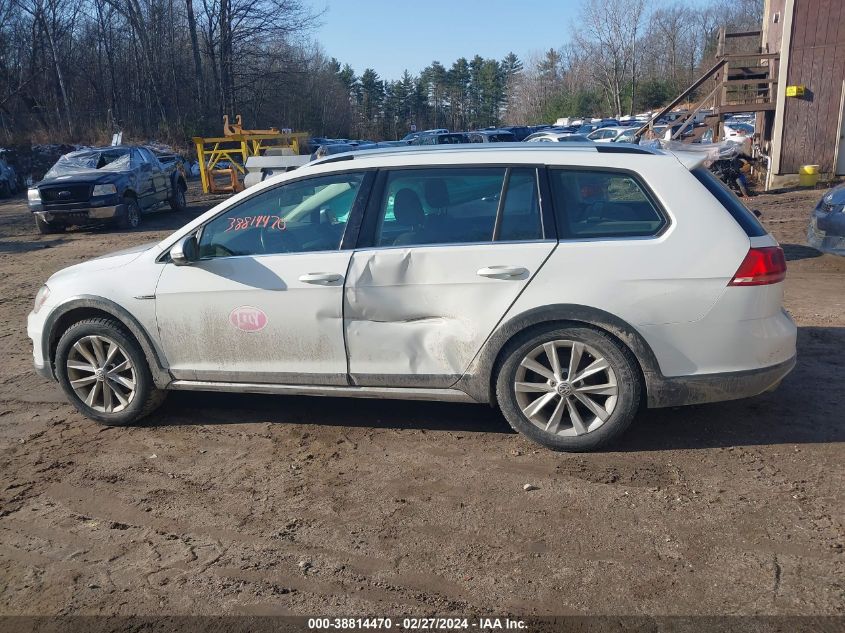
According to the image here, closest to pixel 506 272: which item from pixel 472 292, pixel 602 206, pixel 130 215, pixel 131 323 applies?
pixel 472 292

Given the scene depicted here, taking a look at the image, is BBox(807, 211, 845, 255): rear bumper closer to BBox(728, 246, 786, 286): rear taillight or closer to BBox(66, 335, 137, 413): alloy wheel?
BBox(728, 246, 786, 286): rear taillight

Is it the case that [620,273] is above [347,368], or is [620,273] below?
above

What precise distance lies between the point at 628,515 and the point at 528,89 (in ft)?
277

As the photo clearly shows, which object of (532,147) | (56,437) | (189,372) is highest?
(532,147)

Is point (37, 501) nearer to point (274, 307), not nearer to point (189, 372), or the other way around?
point (189, 372)

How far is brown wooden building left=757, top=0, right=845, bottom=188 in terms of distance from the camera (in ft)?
56.1

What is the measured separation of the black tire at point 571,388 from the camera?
13.6 ft

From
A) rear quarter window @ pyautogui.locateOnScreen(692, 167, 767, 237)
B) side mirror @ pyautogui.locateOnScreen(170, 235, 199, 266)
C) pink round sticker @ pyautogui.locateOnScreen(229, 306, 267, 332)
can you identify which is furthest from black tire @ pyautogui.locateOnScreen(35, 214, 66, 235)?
rear quarter window @ pyautogui.locateOnScreen(692, 167, 767, 237)

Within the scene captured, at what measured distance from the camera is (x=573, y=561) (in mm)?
3311

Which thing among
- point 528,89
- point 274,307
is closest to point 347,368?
point 274,307

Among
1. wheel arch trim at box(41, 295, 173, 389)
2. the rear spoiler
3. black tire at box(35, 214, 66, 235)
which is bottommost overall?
black tire at box(35, 214, 66, 235)

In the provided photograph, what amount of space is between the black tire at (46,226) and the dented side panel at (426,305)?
13937mm

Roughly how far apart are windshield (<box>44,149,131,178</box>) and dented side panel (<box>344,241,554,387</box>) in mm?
13934

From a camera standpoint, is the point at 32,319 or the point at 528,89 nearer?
the point at 32,319
